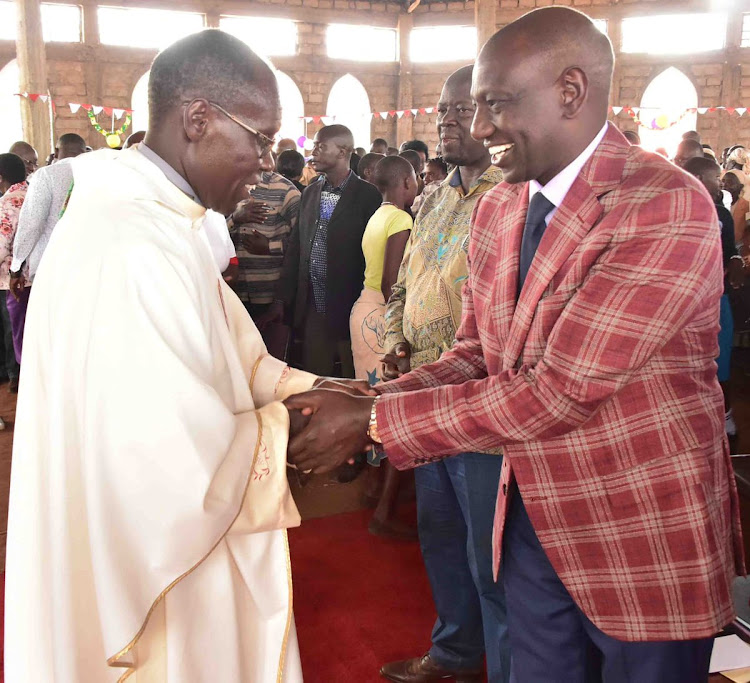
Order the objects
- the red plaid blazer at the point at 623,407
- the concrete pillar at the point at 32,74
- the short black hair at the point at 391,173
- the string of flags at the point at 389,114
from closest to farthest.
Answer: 1. the red plaid blazer at the point at 623,407
2. the short black hair at the point at 391,173
3. the concrete pillar at the point at 32,74
4. the string of flags at the point at 389,114

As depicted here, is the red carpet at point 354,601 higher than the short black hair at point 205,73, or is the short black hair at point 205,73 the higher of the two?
the short black hair at point 205,73

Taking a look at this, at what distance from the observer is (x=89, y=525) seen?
1.39m

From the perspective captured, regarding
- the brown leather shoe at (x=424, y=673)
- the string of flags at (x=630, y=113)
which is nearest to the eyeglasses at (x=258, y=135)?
the brown leather shoe at (x=424, y=673)

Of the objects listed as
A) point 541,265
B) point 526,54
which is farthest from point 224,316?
point 526,54

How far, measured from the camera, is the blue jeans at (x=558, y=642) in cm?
160

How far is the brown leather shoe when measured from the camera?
2709mm

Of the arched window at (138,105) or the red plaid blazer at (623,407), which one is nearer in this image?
the red plaid blazer at (623,407)

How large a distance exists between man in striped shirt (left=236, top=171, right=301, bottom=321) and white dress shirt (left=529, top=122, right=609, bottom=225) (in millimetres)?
3218

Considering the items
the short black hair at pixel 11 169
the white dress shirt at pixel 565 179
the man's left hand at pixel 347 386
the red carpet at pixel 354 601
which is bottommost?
the red carpet at pixel 354 601

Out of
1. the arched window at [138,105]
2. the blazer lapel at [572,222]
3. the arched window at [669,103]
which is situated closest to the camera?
the blazer lapel at [572,222]

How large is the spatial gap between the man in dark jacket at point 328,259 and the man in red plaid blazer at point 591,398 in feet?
9.03

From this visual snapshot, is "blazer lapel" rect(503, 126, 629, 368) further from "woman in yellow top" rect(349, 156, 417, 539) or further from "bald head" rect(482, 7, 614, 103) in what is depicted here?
"woman in yellow top" rect(349, 156, 417, 539)

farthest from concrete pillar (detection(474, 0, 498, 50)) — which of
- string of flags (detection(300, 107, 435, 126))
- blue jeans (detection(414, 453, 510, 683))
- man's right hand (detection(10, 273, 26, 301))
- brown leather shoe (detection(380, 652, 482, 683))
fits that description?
brown leather shoe (detection(380, 652, 482, 683))

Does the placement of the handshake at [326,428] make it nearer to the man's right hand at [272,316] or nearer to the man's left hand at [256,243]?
Answer: the man's right hand at [272,316]
